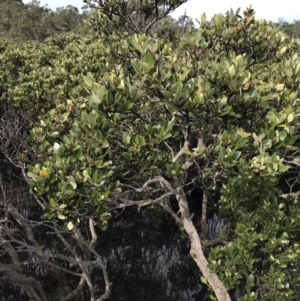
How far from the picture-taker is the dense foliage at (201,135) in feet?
9.65

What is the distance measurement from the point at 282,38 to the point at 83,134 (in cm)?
278

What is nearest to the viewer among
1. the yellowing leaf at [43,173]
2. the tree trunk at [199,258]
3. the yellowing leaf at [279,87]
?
the yellowing leaf at [43,173]

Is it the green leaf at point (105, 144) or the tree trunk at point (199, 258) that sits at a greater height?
the green leaf at point (105, 144)

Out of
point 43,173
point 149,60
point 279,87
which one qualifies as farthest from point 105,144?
point 279,87

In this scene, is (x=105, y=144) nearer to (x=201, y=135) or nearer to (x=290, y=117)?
(x=201, y=135)

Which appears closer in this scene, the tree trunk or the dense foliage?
the dense foliage

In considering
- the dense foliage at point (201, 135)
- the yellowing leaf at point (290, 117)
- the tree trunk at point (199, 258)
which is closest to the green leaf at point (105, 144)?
the dense foliage at point (201, 135)

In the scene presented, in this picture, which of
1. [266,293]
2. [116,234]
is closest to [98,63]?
[116,234]

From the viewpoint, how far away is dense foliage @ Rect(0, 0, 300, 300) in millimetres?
2941

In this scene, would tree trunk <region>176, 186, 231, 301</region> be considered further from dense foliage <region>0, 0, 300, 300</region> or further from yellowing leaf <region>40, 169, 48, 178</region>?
yellowing leaf <region>40, 169, 48, 178</region>

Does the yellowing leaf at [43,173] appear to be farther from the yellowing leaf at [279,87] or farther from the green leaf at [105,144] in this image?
the yellowing leaf at [279,87]

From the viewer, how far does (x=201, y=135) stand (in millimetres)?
3926

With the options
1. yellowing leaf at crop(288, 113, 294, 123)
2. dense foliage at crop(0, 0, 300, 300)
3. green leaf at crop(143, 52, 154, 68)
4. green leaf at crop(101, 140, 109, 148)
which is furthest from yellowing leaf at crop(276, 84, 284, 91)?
green leaf at crop(101, 140, 109, 148)

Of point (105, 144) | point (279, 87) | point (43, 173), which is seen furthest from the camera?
point (279, 87)
